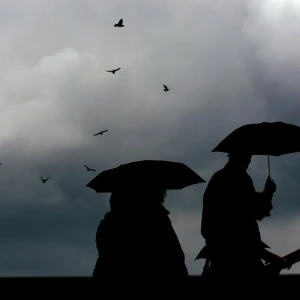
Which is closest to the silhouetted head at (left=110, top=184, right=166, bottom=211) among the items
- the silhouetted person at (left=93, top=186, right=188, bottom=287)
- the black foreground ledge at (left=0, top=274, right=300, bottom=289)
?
the silhouetted person at (left=93, top=186, right=188, bottom=287)

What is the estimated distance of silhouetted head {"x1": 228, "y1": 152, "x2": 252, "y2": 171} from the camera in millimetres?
9071

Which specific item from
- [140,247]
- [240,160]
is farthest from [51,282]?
[240,160]

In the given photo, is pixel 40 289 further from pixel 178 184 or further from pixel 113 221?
pixel 178 184

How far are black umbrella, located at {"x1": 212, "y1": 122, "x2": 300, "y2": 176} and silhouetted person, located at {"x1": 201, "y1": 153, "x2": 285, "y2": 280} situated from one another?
16cm

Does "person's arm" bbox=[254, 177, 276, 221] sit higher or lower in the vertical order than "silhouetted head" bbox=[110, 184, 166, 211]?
lower

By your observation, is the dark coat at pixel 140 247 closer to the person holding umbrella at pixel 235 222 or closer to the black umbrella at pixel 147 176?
the black umbrella at pixel 147 176

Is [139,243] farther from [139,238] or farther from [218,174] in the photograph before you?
[218,174]

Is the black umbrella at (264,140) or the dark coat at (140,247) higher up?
the black umbrella at (264,140)

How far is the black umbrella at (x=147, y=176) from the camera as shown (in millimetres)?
10727

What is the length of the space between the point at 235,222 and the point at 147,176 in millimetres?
2059

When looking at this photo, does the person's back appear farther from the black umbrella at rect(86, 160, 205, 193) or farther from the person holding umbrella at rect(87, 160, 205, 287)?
the black umbrella at rect(86, 160, 205, 193)

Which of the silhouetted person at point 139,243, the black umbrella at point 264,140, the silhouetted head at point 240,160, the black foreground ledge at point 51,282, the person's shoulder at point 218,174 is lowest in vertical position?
the black foreground ledge at point 51,282

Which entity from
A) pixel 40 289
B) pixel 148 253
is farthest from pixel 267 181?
pixel 40 289

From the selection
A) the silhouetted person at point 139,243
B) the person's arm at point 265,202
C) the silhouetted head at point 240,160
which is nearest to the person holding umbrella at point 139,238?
the silhouetted person at point 139,243
